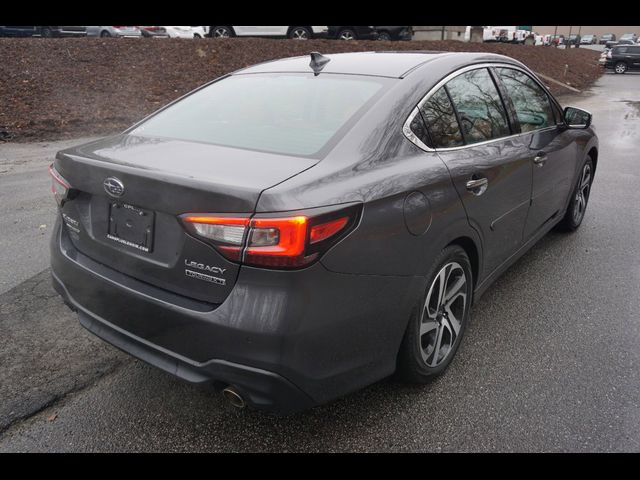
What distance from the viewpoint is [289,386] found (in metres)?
1.93

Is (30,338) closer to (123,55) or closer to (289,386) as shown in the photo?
(289,386)

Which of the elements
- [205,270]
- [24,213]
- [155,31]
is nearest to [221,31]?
[155,31]

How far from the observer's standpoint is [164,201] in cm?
199

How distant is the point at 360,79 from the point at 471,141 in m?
0.70

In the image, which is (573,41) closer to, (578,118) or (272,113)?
(578,118)

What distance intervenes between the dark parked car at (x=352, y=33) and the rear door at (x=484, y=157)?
16714 millimetres

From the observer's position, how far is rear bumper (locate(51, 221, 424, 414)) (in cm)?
186

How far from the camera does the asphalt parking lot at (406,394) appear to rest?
7.61ft

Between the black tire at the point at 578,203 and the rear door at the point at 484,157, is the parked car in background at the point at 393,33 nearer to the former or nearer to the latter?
the black tire at the point at 578,203

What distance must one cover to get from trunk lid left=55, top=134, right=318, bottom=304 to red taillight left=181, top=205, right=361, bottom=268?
42 mm

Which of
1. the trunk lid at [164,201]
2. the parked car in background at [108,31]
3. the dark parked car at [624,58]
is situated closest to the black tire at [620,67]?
the dark parked car at [624,58]

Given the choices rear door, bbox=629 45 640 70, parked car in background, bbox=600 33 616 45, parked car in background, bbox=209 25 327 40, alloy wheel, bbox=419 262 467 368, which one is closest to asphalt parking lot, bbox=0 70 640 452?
alloy wheel, bbox=419 262 467 368

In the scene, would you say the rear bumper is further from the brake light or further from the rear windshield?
the rear windshield

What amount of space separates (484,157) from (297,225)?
1.46m
